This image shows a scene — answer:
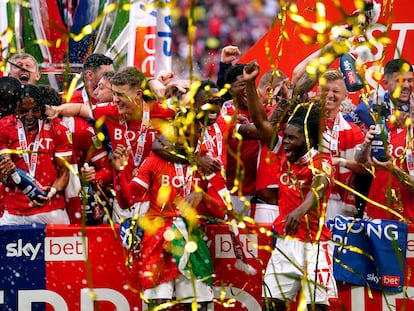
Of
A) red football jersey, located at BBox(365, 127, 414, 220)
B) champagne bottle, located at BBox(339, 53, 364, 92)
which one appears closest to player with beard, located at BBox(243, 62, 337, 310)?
red football jersey, located at BBox(365, 127, 414, 220)

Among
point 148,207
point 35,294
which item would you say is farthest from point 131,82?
point 35,294

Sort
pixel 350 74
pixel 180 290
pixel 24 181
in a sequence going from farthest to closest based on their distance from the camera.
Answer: pixel 350 74, pixel 24 181, pixel 180 290

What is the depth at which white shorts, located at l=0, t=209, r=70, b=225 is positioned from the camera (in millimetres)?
7422

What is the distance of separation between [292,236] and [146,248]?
3.19ft

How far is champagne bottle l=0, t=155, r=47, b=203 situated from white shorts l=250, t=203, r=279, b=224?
4.93 feet

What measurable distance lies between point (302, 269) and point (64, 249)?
5.52ft

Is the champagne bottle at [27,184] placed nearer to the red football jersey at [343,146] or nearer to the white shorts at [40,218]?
the white shorts at [40,218]

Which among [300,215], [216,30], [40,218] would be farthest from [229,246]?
[216,30]

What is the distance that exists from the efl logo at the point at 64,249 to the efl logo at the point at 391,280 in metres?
2.06

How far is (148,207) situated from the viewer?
6938 mm

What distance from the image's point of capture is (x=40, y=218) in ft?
24.3

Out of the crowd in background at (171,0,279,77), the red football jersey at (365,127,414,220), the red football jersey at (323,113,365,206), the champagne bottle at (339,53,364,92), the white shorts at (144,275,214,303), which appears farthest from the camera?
the crowd in background at (171,0,279,77)

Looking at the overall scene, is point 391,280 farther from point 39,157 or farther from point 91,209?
point 39,157

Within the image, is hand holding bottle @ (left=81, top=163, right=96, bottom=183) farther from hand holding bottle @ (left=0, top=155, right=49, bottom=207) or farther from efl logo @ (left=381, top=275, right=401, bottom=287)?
efl logo @ (left=381, top=275, right=401, bottom=287)
